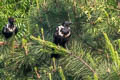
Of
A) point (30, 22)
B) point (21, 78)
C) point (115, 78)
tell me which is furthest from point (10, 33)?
point (115, 78)

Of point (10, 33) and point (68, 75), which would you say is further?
point (10, 33)

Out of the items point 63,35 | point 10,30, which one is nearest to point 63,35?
point 63,35

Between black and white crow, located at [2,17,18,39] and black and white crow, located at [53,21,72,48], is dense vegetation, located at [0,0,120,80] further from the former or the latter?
Result: black and white crow, located at [2,17,18,39]

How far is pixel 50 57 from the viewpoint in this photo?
2018 mm

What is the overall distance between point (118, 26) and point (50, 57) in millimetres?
467

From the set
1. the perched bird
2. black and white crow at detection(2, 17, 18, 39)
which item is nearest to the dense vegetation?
the perched bird

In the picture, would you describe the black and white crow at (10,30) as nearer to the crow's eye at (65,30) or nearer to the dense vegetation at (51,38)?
the dense vegetation at (51,38)

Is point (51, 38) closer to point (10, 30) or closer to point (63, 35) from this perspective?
point (63, 35)

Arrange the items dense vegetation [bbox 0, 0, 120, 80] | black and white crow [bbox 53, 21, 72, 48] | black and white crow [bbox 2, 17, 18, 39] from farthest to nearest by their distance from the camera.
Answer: black and white crow [bbox 2, 17, 18, 39] → black and white crow [bbox 53, 21, 72, 48] → dense vegetation [bbox 0, 0, 120, 80]

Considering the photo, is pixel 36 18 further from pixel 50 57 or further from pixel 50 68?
pixel 50 68

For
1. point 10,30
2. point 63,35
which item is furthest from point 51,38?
point 10,30

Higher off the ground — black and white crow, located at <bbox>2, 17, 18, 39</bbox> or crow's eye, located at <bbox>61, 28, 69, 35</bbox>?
crow's eye, located at <bbox>61, 28, 69, 35</bbox>

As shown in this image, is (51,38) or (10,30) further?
(10,30)

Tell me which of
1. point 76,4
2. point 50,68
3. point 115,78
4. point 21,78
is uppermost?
point 76,4
